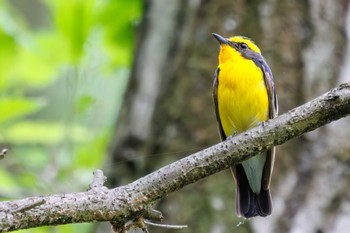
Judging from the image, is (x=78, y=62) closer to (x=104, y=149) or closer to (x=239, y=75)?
(x=104, y=149)

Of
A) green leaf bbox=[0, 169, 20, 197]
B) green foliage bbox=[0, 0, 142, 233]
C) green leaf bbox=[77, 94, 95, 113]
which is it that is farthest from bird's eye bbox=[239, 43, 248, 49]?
green leaf bbox=[0, 169, 20, 197]

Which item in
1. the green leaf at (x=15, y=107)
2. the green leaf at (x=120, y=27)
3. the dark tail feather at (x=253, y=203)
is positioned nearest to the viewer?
the dark tail feather at (x=253, y=203)

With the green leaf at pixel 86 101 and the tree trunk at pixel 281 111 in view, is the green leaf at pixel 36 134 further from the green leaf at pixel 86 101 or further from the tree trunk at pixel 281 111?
the green leaf at pixel 86 101

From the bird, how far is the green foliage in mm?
977

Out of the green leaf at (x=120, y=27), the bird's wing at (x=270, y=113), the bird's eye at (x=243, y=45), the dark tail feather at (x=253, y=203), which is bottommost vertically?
the dark tail feather at (x=253, y=203)

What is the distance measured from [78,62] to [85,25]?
0.30 metres

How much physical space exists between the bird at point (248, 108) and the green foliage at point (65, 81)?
3.20 feet

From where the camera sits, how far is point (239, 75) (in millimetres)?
3555

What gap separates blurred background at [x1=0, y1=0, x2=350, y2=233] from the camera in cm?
453

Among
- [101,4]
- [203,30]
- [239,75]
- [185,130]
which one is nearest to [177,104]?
[185,130]

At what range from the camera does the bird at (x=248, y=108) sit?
3486 mm

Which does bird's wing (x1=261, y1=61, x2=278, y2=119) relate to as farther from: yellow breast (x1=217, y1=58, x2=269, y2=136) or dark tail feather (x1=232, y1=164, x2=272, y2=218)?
dark tail feather (x1=232, y1=164, x2=272, y2=218)

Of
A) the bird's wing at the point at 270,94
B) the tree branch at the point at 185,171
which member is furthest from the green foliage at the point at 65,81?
the tree branch at the point at 185,171

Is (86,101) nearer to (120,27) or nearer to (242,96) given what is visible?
(242,96)
